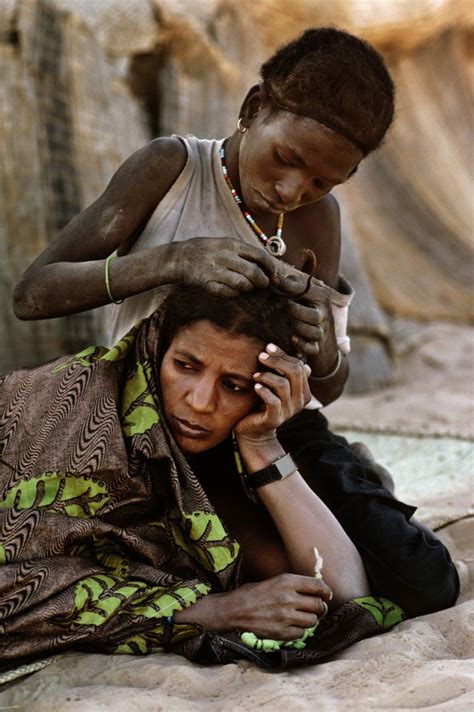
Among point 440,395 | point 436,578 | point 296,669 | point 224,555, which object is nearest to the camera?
point 296,669

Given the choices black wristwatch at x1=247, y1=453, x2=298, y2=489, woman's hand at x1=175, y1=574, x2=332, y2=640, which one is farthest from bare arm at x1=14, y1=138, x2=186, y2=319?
woman's hand at x1=175, y1=574, x2=332, y2=640

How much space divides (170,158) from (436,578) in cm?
126

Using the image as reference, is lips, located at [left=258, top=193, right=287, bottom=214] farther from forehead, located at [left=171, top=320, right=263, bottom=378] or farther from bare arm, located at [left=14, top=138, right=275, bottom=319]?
forehead, located at [left=171, top=320, right=263, bottom=378]

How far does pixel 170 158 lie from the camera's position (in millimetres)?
2422

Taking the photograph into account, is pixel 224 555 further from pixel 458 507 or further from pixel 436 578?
pixel 458 507

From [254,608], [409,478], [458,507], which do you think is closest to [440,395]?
[409,478]

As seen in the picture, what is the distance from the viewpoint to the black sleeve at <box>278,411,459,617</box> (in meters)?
2.23

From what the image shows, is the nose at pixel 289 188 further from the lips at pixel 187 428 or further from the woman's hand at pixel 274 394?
the lips at pixel 187 428

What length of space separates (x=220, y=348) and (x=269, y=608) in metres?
0.58

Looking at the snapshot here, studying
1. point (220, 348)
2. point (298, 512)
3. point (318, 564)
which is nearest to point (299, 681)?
point (318, 564)

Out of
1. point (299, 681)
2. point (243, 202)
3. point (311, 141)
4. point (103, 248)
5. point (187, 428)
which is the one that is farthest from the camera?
point (243, 202)

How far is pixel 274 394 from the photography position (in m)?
2.11

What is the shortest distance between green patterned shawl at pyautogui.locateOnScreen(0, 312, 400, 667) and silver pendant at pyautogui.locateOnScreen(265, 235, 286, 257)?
48 centimetres

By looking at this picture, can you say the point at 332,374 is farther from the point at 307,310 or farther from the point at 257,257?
the point at 257,257
